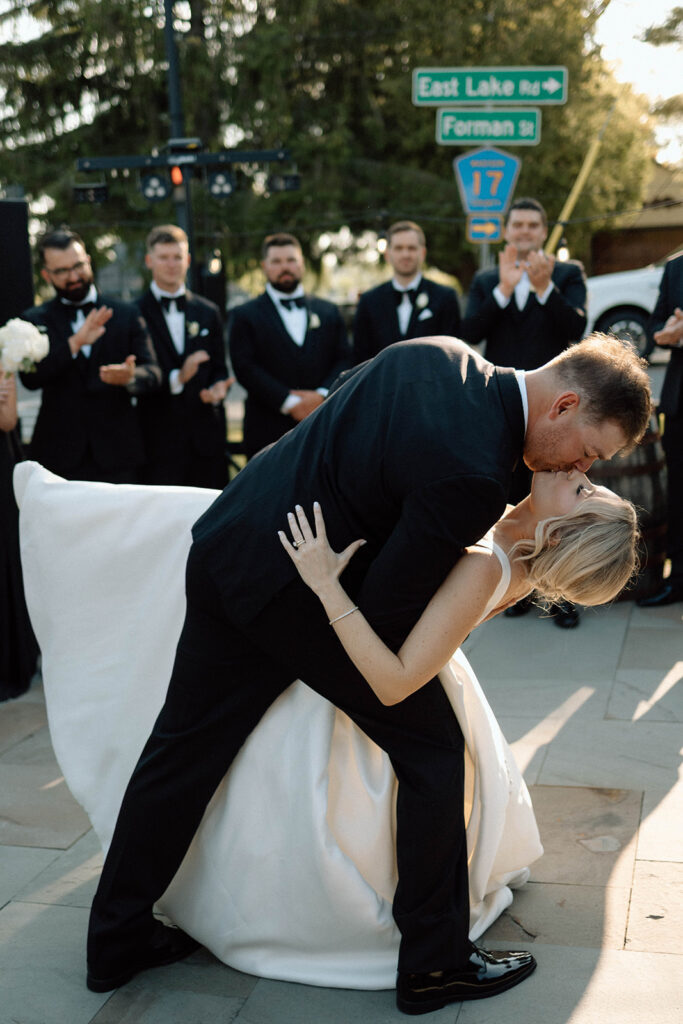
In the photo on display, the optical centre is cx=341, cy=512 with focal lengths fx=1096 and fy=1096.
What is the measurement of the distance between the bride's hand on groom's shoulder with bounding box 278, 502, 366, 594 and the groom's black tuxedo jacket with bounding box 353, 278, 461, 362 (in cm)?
408

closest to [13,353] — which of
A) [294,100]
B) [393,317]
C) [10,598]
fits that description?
[10,598]

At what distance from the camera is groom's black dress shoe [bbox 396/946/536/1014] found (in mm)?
2680

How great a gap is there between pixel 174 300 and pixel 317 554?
4.27 m

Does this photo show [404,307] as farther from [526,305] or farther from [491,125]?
[491,125]

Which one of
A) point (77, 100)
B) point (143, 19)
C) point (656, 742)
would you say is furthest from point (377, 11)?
point (656, 742)

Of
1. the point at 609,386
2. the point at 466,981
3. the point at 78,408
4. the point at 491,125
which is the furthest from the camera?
the point at 491,125

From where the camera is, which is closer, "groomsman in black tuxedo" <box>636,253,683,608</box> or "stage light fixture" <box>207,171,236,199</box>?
"groomsman in black tuxedo" <box>636,253,683,608</box>

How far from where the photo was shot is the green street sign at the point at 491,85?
998 cm

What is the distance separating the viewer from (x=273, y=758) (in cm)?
283

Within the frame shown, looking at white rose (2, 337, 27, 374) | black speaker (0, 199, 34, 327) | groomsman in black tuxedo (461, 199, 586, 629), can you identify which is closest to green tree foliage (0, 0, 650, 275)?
groomsman in black tuxedo (461, 199, 586, 629)

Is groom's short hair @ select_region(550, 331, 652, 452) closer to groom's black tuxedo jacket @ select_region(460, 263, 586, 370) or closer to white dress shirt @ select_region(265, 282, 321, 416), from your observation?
groom's black tuxedo jacket @ select_region(460, 263, 586, 370)

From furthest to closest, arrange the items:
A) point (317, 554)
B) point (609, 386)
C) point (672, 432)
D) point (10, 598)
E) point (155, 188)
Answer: point (155, 188), point (672, 432), point (10, 598), point (317, 554), point (609, 386)

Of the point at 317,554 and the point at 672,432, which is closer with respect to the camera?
the point at 317,554

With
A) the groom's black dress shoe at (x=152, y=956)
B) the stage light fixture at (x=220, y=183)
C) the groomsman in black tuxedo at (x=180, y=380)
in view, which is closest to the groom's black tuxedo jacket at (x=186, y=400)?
the groomsman in black tuxedo at (x=180, y=380)
